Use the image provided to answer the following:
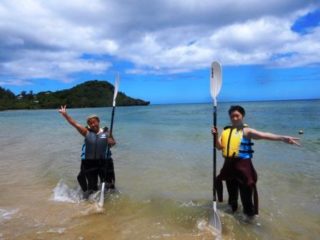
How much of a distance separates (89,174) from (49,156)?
7.41 meters

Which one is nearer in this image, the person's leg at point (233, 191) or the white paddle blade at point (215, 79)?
the person's leg at point (233, 191)

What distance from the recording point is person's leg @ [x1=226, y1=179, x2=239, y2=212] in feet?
20.3

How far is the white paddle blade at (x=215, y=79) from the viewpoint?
23.1 ft

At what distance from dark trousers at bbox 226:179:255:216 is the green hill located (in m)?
155

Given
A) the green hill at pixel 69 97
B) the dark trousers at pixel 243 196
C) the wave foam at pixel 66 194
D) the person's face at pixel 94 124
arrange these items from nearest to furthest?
the dark trousers at pixel 243 196 → the person's face at pixel 94 124 → the wave foam at pixel 66 194 → the green hill at pixel 69 97

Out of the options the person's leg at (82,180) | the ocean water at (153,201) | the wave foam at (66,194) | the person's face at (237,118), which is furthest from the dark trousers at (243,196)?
the wave foam at (66,194)

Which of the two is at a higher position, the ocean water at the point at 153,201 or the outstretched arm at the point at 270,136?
the outstretched arm at the point at 270,136

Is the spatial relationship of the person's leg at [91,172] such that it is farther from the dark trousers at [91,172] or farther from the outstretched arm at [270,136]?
the outstretched arm at [270,136]

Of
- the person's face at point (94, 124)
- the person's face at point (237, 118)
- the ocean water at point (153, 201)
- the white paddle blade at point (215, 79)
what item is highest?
the white paddle blade at point (215, 79)

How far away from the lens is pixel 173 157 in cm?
1370

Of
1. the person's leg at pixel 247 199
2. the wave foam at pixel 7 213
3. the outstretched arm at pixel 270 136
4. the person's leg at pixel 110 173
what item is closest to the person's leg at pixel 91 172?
the person's leg at pixel 110 173

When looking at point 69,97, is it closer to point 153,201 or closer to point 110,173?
point 110,173

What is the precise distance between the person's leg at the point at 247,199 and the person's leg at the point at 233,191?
199 mm

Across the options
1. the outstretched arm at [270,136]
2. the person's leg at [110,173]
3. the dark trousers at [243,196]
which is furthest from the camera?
the person's leg at [110,173]
